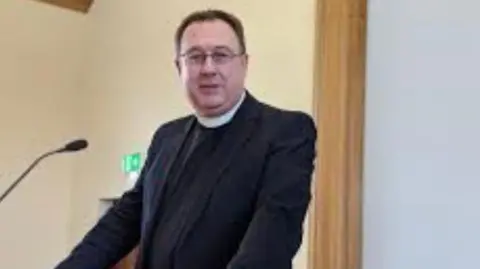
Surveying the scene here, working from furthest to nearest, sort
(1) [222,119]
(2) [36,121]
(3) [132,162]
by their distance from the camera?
1. (2) [36,121]
2. (3) [132,162]
3. (1) [222,119]

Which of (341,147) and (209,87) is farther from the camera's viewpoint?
(341,147)

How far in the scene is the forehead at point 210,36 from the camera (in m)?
1.41

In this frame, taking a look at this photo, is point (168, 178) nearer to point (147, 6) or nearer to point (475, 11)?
point (475, 11)

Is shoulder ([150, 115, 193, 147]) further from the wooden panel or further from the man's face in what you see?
the wooden panel

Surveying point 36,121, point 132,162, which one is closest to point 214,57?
point 132,162

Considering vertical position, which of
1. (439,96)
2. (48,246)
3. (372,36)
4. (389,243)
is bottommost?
(48,246)

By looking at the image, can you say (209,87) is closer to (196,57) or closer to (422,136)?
(196,57)

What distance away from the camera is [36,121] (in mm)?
4750

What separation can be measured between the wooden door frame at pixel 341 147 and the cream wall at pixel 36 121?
8.33 ft

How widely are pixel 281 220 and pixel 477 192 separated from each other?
3.87 ft

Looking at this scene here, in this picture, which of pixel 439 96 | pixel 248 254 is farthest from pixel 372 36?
pixel 248 254

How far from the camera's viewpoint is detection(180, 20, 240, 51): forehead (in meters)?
1.41

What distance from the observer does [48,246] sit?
4.73 metres

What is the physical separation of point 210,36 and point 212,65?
58 millimetres
